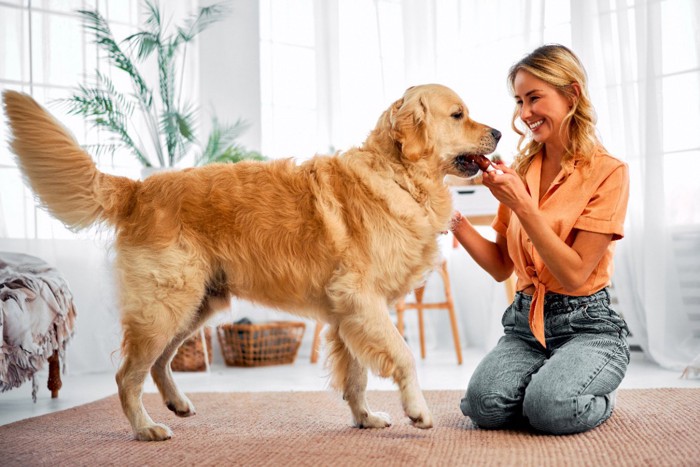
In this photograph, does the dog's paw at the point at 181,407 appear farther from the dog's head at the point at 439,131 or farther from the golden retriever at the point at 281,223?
the dog's head at the point at 439,131

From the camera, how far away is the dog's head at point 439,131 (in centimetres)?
220

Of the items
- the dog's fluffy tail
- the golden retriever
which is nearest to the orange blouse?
the golden retriever

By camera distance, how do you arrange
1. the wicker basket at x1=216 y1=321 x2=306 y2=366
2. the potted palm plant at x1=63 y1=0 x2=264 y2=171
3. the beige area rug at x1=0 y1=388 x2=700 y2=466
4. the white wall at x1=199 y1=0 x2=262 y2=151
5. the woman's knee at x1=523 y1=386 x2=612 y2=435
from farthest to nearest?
the white wall at x1=199 y1=0 x2=262 y2=151 < the wicker basket at x1=216 y1=321 x2=306 y2=366 < the potted palm plant at x1=63 y1=0 x2=264 y2=171 < the woman's knee at x1=523 y1=386 x2=612 y2=435 < the beige area rug at x1=0 y1=388 x2=700 y2=466

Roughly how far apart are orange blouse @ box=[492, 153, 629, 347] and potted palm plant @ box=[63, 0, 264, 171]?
249cm

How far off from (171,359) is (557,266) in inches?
51.2

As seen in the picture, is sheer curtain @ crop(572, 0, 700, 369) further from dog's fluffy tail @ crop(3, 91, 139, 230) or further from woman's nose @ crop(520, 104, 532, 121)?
dog's fluffy tail @ crop(3, 91, 139, 230)

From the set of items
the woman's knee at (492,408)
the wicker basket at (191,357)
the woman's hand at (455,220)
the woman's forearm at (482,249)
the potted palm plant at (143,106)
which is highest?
the potted palm plant at (143,106)

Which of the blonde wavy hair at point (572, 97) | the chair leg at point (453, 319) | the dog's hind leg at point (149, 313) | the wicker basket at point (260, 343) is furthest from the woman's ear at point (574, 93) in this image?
the wicker basket at point (260, 343)

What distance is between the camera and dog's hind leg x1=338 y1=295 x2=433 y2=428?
2.01 m

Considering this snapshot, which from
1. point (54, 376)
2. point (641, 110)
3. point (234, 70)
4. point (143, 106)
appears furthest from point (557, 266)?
point (234, 70)

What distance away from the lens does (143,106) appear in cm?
458

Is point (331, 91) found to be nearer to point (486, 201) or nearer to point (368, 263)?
point (486, 201)

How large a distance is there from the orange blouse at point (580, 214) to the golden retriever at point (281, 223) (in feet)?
Result: 0.93

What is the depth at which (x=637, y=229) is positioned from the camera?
4023 millimetres
